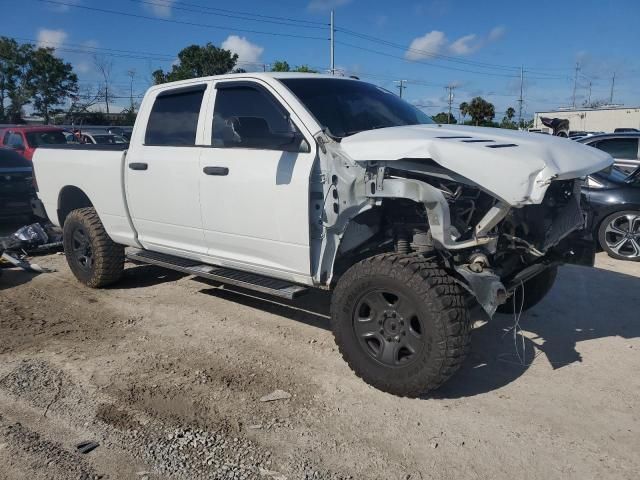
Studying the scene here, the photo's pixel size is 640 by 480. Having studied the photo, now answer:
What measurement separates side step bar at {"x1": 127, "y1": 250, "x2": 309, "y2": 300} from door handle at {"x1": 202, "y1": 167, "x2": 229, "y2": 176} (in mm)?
850

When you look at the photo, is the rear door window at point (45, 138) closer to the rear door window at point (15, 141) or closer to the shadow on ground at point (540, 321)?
the rear door window at point (15, 141)

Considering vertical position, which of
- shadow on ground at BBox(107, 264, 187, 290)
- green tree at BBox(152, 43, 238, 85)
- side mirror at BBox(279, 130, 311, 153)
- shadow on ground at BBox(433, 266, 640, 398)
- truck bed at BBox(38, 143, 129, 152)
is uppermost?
green tree at BBox(152, 43, 238, 85)

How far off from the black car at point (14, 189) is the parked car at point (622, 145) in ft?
30.3

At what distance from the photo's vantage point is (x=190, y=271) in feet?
16.5

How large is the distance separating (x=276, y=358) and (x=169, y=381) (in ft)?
2.70

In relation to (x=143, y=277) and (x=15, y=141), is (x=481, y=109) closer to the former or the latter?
(x=15, y=141)

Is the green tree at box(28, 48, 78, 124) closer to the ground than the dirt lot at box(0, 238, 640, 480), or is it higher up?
higher up

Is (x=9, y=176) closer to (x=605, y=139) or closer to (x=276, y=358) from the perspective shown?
(x=276, y=358)

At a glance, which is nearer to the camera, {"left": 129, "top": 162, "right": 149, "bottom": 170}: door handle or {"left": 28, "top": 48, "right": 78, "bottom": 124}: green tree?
{"left": 129, "top": 162, "right": 149, "bottom": 170}: door handle

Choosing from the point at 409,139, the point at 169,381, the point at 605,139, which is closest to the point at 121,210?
the point at 169,381

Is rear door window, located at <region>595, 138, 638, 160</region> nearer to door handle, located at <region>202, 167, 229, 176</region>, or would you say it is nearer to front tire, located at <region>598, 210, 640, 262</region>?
front tire, located at <region>598, 210, 640, 262</region>

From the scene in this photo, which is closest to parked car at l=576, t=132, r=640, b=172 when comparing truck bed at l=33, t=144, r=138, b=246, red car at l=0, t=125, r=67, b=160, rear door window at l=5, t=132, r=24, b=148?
truck bed at l=33, t=144, r=138, b=246

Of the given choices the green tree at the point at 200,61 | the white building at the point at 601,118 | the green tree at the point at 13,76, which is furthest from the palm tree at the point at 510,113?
the green tree at the point at 13,76

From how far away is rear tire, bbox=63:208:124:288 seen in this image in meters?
5.99
